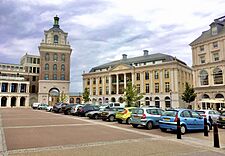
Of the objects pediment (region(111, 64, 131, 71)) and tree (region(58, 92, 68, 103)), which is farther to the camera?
tree (region(58, 92, 68, 103))

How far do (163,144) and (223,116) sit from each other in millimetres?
9387

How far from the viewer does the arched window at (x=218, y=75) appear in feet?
136

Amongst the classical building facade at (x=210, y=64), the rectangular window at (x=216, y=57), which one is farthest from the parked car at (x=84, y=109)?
the rectangular window at (x=216, y=57)

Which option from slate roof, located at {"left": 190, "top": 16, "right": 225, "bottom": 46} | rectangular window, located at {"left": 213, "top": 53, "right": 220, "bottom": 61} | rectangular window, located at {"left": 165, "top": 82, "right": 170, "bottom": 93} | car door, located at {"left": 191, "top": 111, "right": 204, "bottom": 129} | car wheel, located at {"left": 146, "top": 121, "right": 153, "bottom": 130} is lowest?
car wheel, located at {"left": 146, "top": 121, "right": 153, "bottom": 130}

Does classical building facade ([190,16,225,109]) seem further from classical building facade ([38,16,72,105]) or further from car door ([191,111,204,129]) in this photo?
classical building facade ([38,16,72,105])

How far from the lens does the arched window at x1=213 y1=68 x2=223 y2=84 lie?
41.4 m

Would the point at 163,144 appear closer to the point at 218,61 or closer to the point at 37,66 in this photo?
the point at 218,61

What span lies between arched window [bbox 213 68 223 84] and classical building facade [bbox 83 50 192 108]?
13.3 metres

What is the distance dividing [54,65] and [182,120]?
249 feet

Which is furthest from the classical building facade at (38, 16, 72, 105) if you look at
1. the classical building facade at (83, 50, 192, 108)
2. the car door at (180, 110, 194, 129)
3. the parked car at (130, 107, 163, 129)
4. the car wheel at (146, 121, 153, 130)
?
the car door at (180, 110, 194, 129)

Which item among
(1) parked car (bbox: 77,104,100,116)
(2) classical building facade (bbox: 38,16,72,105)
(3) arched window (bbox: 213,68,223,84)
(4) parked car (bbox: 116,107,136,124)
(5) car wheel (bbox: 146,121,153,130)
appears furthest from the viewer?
(2) classical building facade (bbox: 38,16,72,105)

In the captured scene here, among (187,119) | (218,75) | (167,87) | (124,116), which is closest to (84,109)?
(124,116)

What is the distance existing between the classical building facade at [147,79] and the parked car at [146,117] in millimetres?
40312

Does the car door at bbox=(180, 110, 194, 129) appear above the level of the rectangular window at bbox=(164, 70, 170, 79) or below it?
below
